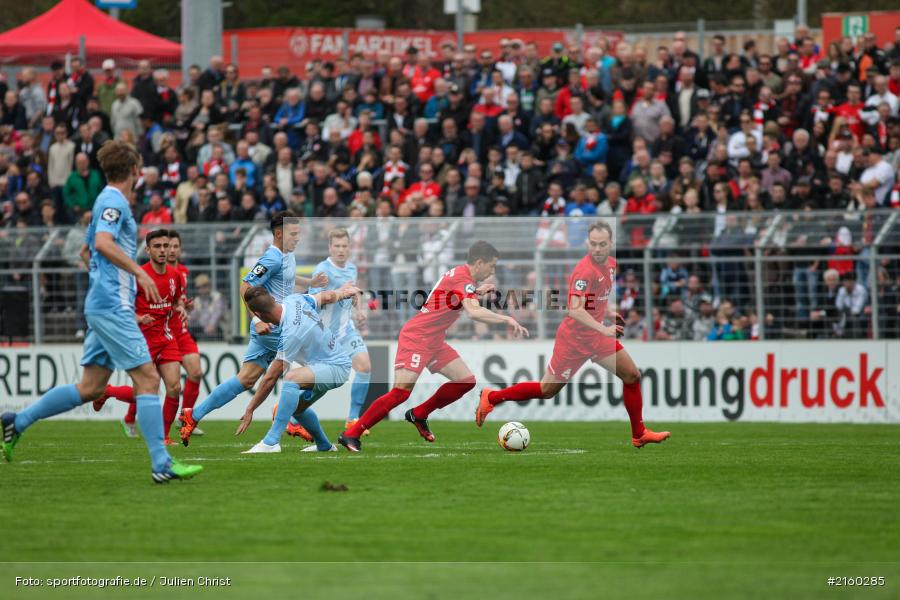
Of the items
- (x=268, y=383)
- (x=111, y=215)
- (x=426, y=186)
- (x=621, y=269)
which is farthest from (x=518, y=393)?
(x=426, y=186)

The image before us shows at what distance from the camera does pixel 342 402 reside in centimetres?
2297

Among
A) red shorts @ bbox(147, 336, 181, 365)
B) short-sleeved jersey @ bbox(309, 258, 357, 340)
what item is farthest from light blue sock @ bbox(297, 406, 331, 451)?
red shorts @ bbox(147, 336, 181, 365)

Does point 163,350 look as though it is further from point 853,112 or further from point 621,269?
point 853,112

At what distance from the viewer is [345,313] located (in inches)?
647

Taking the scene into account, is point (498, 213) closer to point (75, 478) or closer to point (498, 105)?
point (498, 105)

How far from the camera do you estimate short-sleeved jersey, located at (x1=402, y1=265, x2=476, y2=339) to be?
14.5m

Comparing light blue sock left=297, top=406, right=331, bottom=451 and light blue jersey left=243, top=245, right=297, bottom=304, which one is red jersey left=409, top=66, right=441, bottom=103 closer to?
light blue jersey left=243, top=245, right=297, bottom=304

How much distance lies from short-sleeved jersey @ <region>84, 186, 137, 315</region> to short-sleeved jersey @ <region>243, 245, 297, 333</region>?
3794mm

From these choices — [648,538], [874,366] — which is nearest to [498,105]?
[874,366]

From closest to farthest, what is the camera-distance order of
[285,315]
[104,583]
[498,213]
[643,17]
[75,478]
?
[104,583], [75,478], [285,315], [498,213], [643,17]

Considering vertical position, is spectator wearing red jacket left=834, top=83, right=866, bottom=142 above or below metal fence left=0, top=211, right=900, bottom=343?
above

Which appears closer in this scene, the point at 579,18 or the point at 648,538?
the point at 648,538

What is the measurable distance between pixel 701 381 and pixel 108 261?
12.2 m

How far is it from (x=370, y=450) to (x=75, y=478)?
361cm
